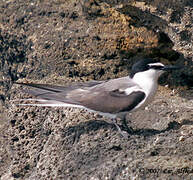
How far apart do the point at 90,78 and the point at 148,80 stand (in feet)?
3.74

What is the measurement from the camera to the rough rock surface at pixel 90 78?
450cm

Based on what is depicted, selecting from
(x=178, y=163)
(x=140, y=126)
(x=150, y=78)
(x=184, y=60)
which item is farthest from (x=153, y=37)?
(x=178, y=163)

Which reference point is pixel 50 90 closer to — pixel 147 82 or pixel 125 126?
pixel 125 126

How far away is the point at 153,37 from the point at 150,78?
1071mm

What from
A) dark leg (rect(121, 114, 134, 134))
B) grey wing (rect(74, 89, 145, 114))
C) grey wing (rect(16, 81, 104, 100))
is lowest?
dark leg (rect(121, 114, 134, 134))

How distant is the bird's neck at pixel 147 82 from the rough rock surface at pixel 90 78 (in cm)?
36

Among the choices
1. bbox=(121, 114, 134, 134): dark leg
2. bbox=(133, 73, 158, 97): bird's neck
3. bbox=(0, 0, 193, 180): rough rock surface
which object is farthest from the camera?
bbox=(133, 73, 158, 97): bird's neck

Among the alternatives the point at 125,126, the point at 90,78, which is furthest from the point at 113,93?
the point at 90,78

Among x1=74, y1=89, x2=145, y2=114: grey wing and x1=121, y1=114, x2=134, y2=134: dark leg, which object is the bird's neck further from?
x1=121, y1=114, x2=134, y2=134: dark leg

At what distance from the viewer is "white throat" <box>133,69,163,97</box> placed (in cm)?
514

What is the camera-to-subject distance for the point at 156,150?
448cm

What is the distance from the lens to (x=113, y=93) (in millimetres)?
5121

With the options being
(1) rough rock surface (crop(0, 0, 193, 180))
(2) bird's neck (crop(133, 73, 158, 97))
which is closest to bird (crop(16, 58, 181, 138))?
(2) bird's neck (crop(133, 73, 158, 97))

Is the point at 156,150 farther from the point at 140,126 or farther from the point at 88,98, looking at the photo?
the point at 88,98
